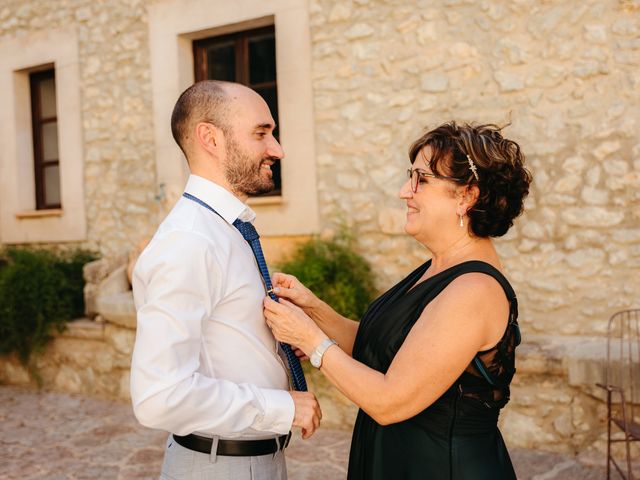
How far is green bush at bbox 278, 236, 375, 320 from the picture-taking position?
471 cm

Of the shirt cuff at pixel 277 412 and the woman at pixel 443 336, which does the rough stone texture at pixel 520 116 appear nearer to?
the woman at pixel 443 336

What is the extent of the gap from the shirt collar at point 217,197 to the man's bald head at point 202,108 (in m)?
0.12

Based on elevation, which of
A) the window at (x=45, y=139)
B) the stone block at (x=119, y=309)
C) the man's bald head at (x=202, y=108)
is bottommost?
the stone block at (x=119, y=309)

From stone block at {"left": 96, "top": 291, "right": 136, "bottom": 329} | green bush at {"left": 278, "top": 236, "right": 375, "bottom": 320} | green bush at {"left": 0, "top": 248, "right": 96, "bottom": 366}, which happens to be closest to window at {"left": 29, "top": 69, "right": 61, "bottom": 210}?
green bush at {"left": 0, "top": 248, "right": 96, "bottom": 366}

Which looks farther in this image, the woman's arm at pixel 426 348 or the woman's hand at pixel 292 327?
the woman's hand at pixel 292 327

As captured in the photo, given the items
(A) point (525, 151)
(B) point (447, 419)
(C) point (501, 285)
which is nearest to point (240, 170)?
(C) point (501, 285)

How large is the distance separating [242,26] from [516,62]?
2709 millimetres

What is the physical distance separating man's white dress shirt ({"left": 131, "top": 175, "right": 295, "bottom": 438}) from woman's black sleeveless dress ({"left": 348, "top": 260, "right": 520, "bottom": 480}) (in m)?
0.33

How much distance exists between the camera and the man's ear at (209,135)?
177cm

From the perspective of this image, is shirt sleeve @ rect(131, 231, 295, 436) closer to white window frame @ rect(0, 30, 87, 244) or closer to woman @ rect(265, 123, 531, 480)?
woman @ rect(265, 123, 531, 480)

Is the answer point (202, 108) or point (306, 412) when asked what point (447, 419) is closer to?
point (306, 412)

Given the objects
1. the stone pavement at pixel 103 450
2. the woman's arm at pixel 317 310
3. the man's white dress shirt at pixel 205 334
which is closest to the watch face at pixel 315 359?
the man's white dress shirt at pixel 205 334

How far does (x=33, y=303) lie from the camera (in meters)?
5.95

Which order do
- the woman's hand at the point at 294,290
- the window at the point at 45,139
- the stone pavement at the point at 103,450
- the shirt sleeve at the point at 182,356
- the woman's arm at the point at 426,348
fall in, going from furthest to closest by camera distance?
the window at the point at 45,139 → the stone pavement at the point at 103,450 → the woman's hand at the point at 294,290 → the woman's arm at the point at 426,348 → the shirt sleeve at the point at 182,356
